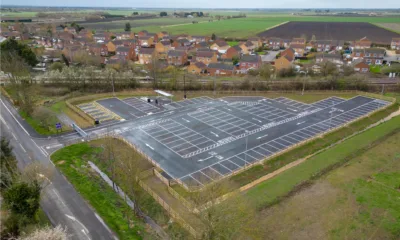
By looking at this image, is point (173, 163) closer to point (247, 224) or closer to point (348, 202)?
point (247, 224)

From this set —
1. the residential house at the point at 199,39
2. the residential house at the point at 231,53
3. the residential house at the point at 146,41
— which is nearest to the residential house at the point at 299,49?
the residential house at the point at 231,53

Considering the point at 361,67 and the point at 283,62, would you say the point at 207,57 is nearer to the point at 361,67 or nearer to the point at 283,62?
the point at 283,62

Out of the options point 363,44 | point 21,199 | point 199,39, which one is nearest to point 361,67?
point 363,44

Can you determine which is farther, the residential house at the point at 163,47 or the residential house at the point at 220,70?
the residential house at the point at 163,47

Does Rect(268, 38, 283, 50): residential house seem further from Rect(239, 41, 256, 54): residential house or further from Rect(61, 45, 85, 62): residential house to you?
Rect(61, 45, 85, 62): residential house

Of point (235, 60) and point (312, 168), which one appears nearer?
point (312, 168)

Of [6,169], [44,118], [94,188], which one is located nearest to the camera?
[6,169]

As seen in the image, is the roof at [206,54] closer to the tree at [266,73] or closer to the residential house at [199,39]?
the tree at [266,73]

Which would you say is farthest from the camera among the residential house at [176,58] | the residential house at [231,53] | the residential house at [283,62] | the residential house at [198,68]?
the residential house at [231,53]
